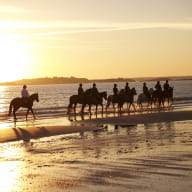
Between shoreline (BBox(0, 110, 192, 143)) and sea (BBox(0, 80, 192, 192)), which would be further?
shoreline (BBox(0, 110, 192, 143))

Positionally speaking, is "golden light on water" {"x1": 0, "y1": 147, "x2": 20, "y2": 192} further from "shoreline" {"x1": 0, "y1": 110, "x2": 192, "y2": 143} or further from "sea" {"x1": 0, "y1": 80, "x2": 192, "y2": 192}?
"shoreline" {"x1": 0, "y1": 110, "x2": 192, "y2": 143}

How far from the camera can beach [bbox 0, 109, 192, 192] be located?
9.12 meters

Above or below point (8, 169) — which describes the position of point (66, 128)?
below

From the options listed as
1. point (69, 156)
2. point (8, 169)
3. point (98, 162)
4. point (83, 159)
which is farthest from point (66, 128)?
point (8, 169)

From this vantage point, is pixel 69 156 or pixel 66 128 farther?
pixel 66 128

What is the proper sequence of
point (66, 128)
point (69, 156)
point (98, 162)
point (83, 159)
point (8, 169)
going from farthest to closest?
point (66, 128) → point (69, 156) → point (83, 159) → point (98, 162) → point (8, 169)

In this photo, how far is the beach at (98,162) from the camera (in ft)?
29.9

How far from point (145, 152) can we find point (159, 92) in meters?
27.3

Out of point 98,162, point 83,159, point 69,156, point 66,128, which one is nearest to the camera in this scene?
point 98,162

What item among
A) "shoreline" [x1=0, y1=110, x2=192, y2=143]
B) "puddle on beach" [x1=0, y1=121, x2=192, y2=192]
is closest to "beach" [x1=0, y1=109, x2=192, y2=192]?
"puddle on beach" [x1=0, y1=121, x2=192, y2=192]

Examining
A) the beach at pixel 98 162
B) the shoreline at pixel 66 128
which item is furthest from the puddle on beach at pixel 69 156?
the shoreline at pixel 66 128

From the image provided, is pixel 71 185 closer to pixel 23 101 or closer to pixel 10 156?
pixel 10 156

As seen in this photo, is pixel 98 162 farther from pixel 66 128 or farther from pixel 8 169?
pixel 66 128

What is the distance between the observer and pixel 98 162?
11570 mm
